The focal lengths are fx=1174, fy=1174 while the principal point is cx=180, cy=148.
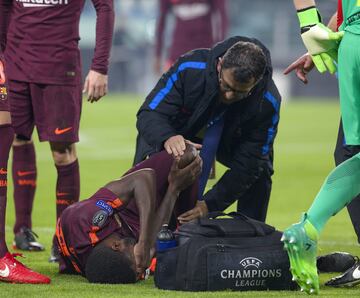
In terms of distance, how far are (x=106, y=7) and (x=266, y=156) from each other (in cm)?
131

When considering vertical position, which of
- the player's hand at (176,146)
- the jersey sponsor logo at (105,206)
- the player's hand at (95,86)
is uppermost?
the player's hand at (95,86)

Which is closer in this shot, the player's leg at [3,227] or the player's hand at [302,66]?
the player's leg at [3,227]

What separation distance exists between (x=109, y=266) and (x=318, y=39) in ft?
4.75

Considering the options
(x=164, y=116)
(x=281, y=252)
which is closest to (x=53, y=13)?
(x=164, y=116)

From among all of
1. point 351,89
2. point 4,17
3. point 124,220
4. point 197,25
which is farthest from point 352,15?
point 197,25

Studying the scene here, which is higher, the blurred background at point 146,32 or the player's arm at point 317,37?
the player's arm at point 317,37

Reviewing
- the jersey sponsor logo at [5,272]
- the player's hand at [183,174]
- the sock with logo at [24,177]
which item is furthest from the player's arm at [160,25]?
the jersey sponsor logo at [5,272]

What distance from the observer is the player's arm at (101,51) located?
6773 millimetres

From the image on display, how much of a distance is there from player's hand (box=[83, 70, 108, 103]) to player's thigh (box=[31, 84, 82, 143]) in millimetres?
147

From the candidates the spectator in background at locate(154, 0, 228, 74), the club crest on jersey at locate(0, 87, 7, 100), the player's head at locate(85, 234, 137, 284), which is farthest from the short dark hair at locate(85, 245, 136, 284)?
the spectator in background at locate(154, 0, 228, 74)

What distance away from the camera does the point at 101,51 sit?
686 centimetres

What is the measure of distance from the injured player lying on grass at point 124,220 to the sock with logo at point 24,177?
143 cm

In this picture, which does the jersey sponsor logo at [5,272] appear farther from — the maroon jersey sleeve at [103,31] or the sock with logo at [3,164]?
the maroon jersey sleeve at [103,31]

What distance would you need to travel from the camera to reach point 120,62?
107 feet
